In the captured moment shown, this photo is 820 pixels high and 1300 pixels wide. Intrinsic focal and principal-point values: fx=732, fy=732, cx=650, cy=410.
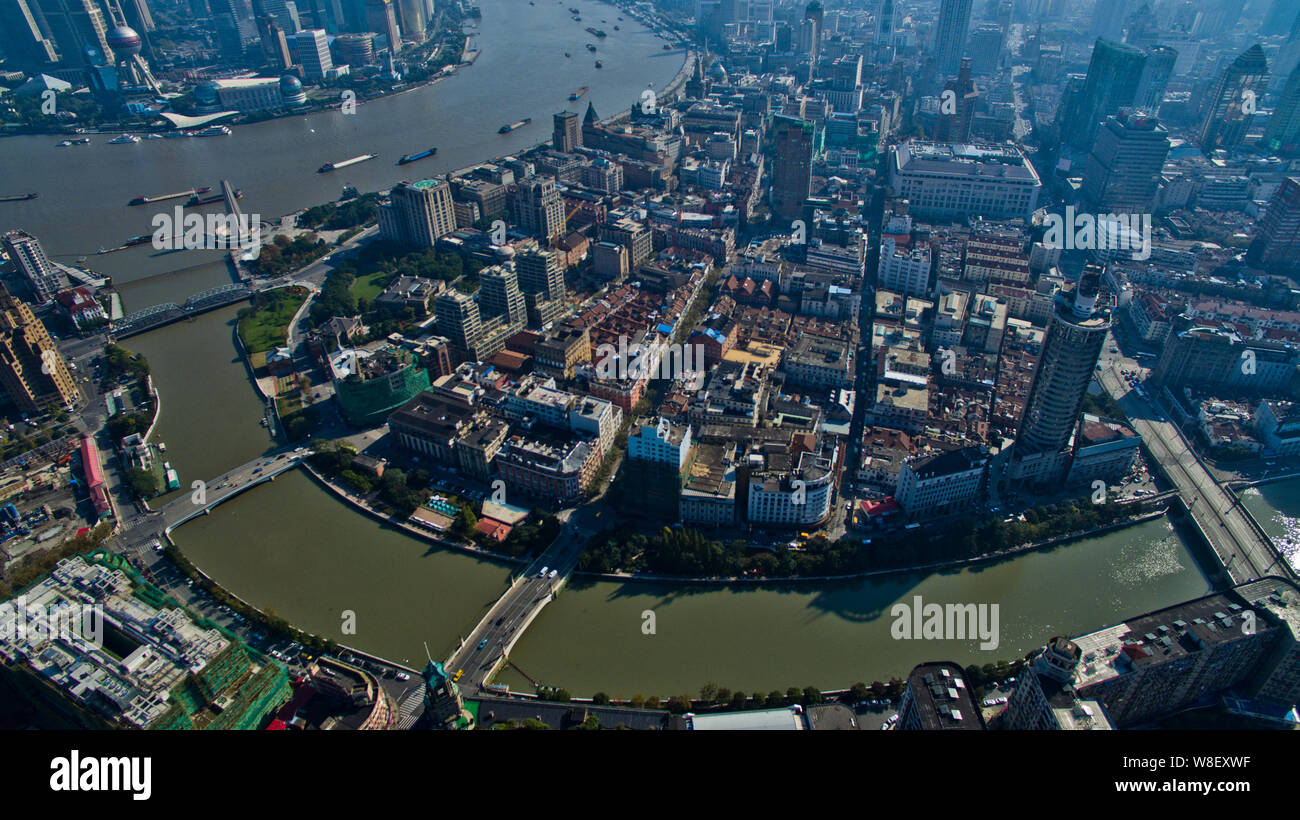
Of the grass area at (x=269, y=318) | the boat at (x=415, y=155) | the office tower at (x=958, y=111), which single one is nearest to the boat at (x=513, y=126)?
the boat at (x=415, y=155)

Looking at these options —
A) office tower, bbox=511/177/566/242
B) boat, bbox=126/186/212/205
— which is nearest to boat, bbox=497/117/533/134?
office tower, bbox=511/177/566/242

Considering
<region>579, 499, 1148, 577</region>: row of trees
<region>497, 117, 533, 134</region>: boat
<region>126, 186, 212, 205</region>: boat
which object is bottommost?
<region>579, 499, 1148, 577</region>: row of trees

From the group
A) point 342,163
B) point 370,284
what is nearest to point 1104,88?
point 370,284

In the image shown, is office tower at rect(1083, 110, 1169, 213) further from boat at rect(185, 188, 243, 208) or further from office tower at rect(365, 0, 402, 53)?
office tower at rect(365, 0, 402, 53)

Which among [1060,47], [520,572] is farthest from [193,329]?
[1060,47]

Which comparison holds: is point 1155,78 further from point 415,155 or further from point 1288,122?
point 415,155

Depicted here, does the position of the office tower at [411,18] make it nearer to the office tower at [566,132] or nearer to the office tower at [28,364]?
the office tower at [566,132]
